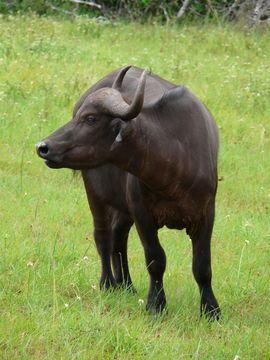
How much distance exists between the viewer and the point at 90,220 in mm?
8289

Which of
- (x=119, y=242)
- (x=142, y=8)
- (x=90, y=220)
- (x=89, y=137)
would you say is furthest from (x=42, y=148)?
(x=142, y=8)

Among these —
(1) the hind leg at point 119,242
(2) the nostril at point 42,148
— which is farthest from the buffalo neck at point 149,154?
(1) the hind leg at point 119,242

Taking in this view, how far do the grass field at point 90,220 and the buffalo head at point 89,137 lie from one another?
2.34ft

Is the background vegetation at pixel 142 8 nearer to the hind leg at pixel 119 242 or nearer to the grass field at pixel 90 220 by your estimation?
the grass field at pixel 90 220

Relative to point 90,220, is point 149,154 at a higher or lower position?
higher

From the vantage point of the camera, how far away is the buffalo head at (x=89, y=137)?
561 centimetres

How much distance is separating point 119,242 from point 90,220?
4.48ft

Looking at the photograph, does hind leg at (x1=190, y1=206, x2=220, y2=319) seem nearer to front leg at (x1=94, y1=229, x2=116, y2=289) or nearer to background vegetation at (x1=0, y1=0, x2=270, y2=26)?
front leg at (x1=94, y1=229, x2=116, y2=289)

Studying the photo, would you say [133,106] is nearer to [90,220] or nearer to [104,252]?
[104,252]

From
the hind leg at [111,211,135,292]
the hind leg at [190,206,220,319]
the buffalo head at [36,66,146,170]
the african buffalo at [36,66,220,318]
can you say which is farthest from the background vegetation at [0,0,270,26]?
the buffalo head at [36,66,146,170]

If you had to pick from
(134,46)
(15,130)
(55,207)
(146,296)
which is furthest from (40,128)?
(134,46)

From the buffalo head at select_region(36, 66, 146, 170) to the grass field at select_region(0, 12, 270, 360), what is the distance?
28.0 inches

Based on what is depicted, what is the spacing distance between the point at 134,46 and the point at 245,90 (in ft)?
9.64

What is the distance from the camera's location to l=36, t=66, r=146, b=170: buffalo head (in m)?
5.61
